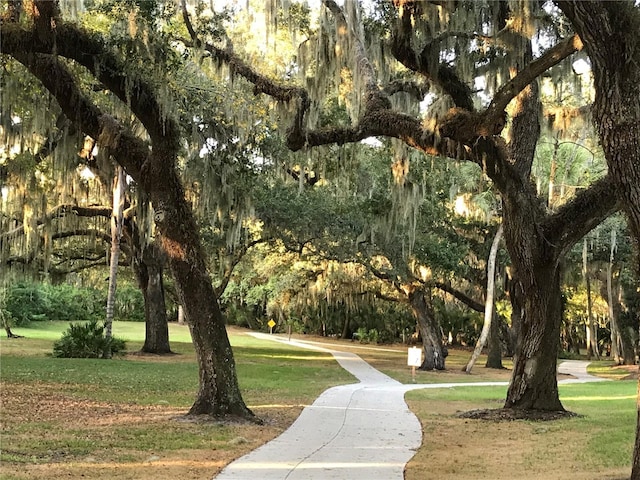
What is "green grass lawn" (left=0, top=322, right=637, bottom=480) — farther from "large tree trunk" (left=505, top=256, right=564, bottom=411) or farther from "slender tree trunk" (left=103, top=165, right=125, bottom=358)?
"slender tree trunk" (left=103, top=165, right=125, bottom=358)

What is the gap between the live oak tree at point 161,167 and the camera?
915 cm

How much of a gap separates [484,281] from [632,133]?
69.0 ft

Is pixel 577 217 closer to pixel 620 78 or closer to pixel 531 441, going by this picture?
pixel 531 441

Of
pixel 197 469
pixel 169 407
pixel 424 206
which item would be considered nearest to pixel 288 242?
pixel 424 206

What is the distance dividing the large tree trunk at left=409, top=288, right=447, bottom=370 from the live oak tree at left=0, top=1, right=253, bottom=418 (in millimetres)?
15813

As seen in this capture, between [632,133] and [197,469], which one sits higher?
[632,133]

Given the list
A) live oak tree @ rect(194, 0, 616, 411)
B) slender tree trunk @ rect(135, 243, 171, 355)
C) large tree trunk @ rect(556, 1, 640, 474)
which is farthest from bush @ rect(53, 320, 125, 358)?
large tree trunk @ rect(556, 1, 640, 474)

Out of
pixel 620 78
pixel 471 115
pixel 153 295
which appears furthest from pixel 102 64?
pixel 153 295

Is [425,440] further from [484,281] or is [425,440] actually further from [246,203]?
[484,281]

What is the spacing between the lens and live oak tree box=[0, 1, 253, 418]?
9.15m

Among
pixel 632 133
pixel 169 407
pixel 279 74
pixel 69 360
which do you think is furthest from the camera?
pixel 69 360

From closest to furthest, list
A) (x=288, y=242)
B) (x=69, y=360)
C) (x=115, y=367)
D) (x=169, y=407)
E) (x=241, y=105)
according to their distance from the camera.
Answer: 1. (x=169, y=407)
2. (x=241, y=105)
3. (x=115, y=367)
4. (x=69, y=360)
5. (x=288, y=242)

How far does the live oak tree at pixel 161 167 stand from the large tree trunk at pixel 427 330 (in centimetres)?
1581

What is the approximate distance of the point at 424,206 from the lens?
1980cm
